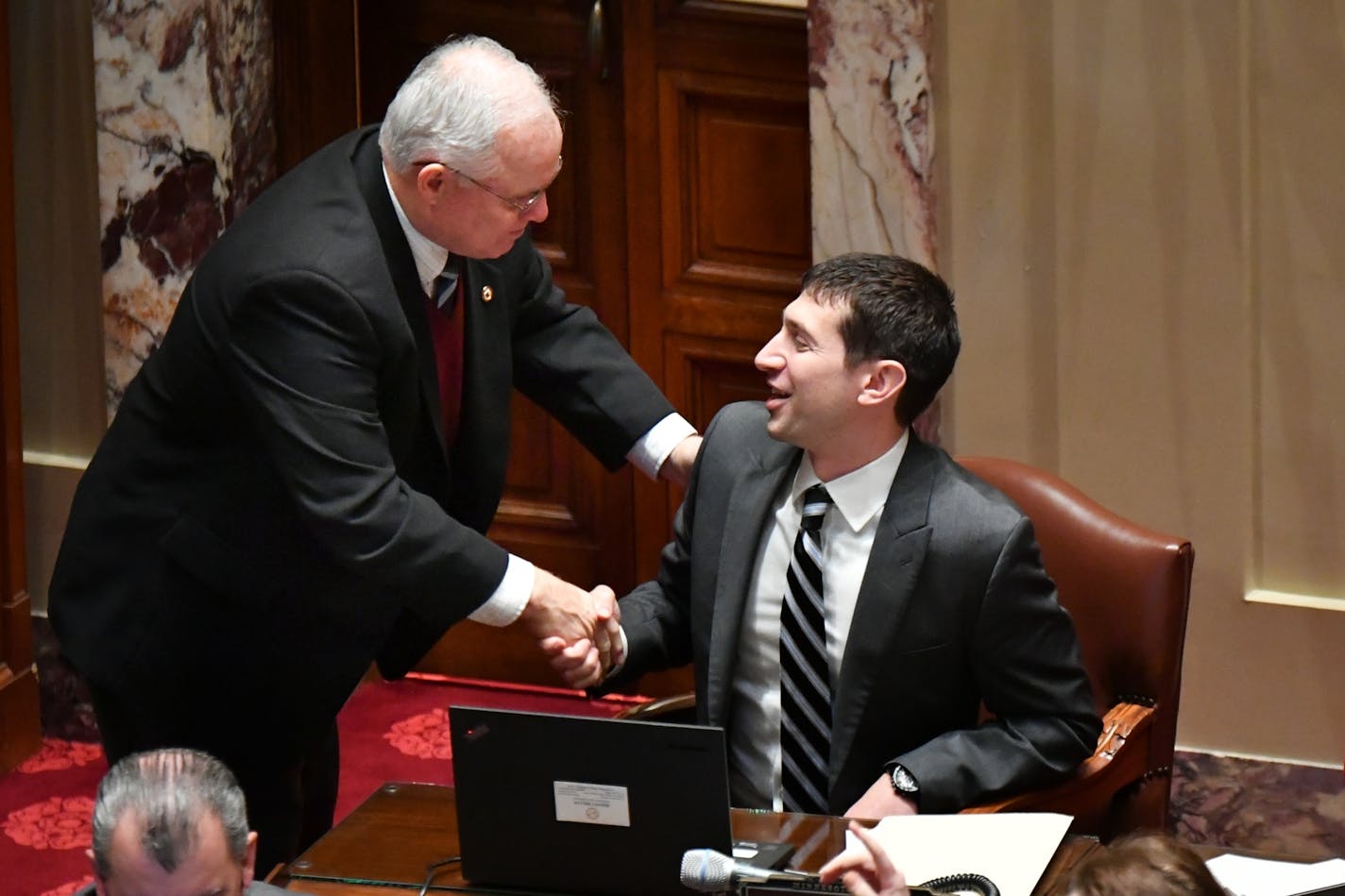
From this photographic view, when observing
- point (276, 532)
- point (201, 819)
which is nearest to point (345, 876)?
point (201, 819)

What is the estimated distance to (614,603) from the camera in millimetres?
3086

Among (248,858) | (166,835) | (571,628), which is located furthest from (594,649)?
(166,835)

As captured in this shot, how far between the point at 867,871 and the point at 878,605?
27.6 inches

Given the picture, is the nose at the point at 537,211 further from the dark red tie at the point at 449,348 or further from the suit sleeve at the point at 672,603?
the suit sleeve at the point at 672,603

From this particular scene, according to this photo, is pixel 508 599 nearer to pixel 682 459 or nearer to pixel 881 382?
pixel 682 459

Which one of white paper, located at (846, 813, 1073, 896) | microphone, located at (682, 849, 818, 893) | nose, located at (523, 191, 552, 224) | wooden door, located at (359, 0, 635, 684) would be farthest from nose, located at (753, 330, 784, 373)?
wooden door, located at (359, 0, 635, 684)

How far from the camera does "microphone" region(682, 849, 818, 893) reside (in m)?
2.26

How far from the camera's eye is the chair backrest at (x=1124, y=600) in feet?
9.96

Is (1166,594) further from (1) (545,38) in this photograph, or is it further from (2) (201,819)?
(1) (545,38)

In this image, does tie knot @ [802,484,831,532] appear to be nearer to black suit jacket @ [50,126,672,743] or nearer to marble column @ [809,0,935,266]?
black suit jacket @ [50,126,672,743]

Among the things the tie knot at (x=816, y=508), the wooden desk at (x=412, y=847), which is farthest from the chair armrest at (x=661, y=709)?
the wooden desk at (x=412, y=847)

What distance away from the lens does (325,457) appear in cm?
285

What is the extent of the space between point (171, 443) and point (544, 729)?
997 millimetres

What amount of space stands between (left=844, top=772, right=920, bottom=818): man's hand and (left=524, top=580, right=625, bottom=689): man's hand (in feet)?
1.52
